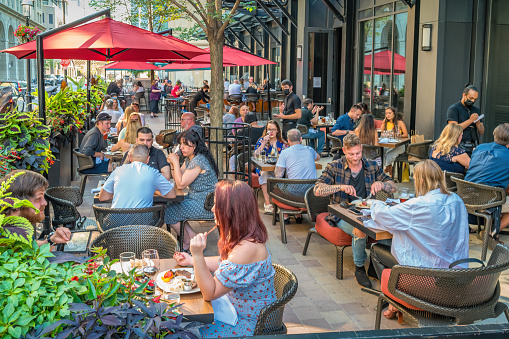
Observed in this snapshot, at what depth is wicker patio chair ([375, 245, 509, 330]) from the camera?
3646 millimetres

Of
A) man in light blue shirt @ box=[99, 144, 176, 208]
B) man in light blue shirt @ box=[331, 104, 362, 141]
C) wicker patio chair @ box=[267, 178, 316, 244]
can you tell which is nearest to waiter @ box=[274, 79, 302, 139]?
man in light blue shirt @ box=[331, 104, 362, 141]

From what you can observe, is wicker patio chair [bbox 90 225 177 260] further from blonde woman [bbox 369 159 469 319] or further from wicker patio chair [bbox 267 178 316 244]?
wicker patio chair [bbox 267 178 316 244]

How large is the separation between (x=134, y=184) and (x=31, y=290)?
3.62 m

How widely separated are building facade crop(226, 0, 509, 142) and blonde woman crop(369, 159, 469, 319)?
278 inches

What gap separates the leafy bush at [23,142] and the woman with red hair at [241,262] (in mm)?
3365

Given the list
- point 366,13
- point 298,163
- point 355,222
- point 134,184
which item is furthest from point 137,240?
point 366,13

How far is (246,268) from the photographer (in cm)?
325

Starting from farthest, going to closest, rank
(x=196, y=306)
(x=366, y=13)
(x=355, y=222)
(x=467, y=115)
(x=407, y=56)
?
(x=366, y=13) < (x=407, y=56) < (x=467, y=115) < (x=355, y=222) < (x=196, y=306)

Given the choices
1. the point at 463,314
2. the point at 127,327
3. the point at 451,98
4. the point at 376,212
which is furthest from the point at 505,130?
the point at 127,327

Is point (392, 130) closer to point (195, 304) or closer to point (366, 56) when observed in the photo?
point (366, 56)

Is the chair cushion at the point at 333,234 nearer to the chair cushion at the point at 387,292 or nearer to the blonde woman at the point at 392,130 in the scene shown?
the chair cushion at the point at 387,292

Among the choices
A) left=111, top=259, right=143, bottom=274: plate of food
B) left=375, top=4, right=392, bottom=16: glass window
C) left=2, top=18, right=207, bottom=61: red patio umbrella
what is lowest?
left=111, top=259, right=143, bottom=274: plate of food

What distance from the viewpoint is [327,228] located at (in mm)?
5871

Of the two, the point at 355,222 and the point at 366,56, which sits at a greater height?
the point at 366,56
